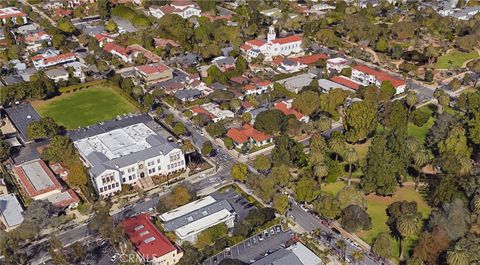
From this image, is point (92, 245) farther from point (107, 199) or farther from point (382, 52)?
point (382, 52)

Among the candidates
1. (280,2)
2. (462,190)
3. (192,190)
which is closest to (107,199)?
(192,190)

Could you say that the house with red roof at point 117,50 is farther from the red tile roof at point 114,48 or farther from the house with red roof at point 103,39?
the house with red roof at point 103,39

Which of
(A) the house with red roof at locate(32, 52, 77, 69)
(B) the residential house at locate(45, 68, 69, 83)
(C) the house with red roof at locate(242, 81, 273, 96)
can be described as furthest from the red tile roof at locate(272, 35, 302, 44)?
(B) the residential house at locate(45, 68, 69, 83)

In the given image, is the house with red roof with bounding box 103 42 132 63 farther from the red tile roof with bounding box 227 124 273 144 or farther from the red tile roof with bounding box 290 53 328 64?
the red tile roof with bounding box 227 124 273 144

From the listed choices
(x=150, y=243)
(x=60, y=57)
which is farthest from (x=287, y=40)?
(x=150, y=243)

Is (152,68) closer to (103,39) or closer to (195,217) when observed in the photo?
(103,39)
